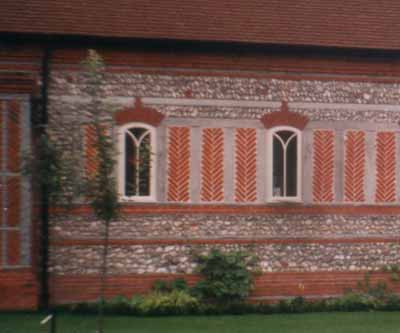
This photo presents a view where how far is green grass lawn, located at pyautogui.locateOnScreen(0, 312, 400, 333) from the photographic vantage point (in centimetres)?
1758

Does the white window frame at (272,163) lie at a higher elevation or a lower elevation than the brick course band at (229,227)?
higher

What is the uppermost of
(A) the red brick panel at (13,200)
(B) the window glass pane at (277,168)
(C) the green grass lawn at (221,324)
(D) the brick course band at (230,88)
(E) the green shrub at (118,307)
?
(D) the brick course band at (230,88)

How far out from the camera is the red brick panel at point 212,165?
68.8ft

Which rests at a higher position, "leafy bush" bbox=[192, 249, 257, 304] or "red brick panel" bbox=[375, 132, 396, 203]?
"red brick panel" bbox=[375, 132, 396, 203]

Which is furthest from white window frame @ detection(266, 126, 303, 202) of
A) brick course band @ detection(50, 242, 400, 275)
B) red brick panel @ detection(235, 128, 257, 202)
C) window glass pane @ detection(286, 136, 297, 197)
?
brick course band @ detection(50, 242, 400, 275)

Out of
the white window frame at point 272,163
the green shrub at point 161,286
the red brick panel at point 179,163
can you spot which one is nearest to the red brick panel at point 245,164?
the white window frame at point 272,163

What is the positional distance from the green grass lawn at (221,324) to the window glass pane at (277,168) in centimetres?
295

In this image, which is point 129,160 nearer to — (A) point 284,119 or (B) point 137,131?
(B) point 137,131

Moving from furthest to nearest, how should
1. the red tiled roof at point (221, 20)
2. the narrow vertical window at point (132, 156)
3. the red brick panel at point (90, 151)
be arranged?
the narrow vertical window at point (132, 156) → the red tiled roof at point (221, 20) → the red brick panel at point (90, 151)

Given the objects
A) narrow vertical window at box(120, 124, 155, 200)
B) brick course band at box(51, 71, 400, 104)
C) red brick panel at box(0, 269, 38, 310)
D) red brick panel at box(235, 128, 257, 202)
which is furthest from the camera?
red brick panel at box(235, 128, 257, 202)

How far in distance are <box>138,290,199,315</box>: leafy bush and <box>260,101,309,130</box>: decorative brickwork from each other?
13.4 feet

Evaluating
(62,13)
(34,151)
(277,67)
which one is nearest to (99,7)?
(62,13)

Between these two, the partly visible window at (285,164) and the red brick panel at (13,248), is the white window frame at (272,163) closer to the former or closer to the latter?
the partly visible window at (285,164)

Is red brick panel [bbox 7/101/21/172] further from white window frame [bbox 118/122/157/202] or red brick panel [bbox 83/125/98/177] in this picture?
white window frame [bbox 118/122/157/202]
